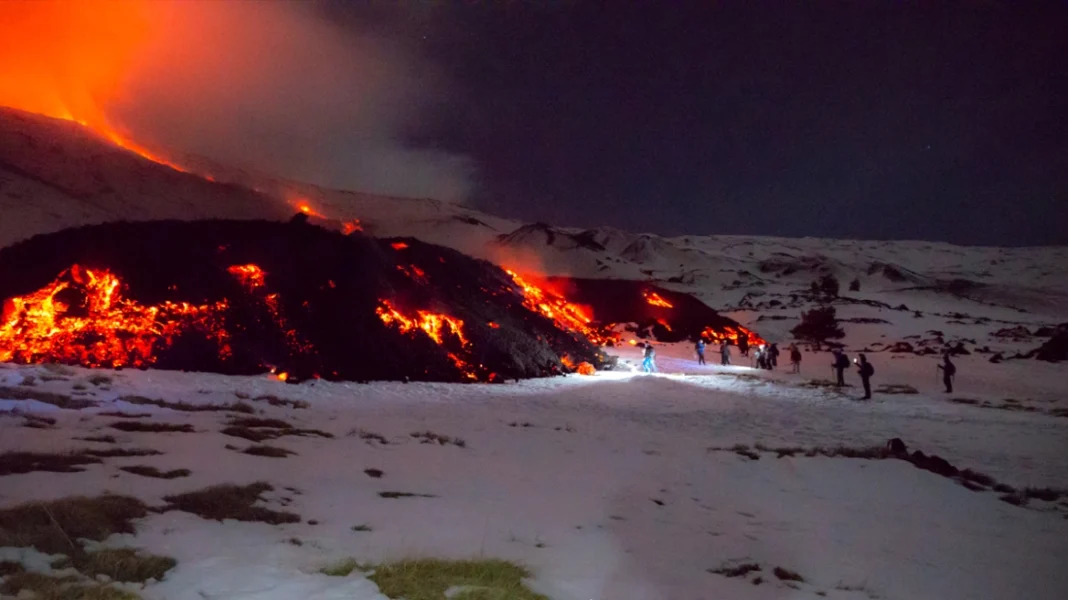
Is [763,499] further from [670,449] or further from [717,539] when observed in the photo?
[670,449]

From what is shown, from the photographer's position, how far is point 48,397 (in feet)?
42.7

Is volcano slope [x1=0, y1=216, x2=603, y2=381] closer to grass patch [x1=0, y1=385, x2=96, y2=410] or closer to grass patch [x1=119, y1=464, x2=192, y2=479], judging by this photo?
grass patch [x1=0, y1=385, x2=96, y2=410]

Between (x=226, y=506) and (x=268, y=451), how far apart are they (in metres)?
3.13

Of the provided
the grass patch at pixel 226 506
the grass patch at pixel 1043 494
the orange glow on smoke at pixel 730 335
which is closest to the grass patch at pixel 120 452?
the grass patch at pixel 226 506

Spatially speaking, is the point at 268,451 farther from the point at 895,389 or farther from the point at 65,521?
the point at 895,389

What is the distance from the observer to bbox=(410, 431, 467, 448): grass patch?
12.3 meters

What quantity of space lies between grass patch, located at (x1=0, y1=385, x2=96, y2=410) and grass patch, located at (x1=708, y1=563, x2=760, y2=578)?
12.5 meters

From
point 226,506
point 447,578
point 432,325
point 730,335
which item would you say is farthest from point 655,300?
point 447,578

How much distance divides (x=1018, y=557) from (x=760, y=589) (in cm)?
386

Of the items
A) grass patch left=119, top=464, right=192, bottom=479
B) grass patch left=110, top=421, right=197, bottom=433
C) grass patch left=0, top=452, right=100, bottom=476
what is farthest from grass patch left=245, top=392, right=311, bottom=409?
grass patch left=119, top=464, right=192, bottom=479

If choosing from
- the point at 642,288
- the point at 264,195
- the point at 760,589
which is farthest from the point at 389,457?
the point at 642,288

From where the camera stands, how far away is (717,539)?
305 inches

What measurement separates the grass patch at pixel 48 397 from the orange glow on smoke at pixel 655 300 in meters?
49.2

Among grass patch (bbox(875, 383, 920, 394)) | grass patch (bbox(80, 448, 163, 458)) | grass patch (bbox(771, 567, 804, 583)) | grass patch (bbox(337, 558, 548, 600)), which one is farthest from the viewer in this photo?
grass patch (bbox(875, 383, 920, 394))
